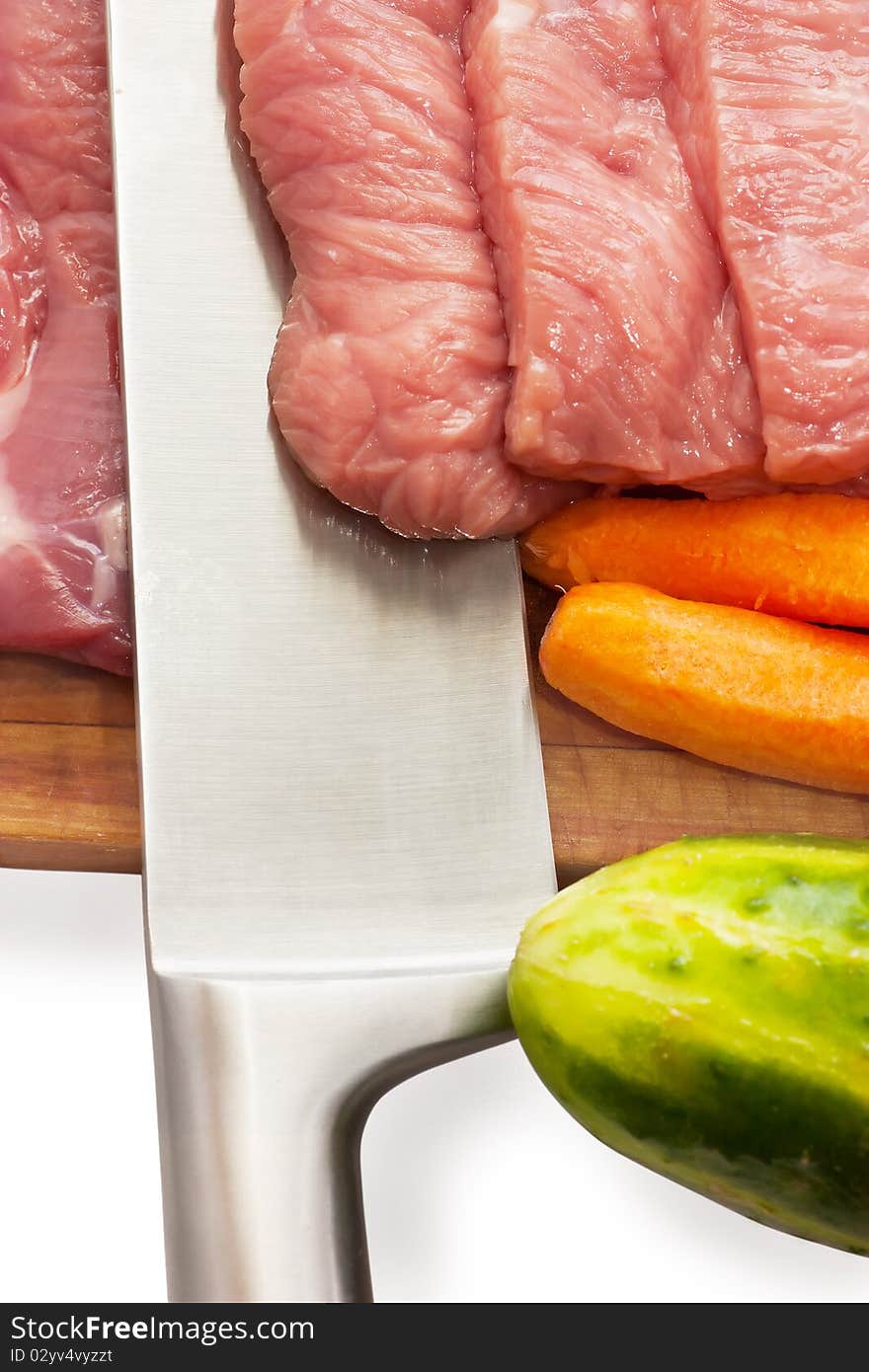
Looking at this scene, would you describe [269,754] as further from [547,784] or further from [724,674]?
[724,674]

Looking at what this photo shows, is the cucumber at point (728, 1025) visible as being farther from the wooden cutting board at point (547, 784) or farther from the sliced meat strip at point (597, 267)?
the sliced meat strip at point (597, 267)

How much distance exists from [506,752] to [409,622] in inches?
8.7

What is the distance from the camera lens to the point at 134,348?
1593 millimetres

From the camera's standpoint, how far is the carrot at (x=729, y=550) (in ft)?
5.28

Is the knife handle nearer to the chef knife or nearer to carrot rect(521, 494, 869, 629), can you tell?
the chef knife

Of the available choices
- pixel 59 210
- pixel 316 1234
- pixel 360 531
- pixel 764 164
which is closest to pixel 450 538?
pixel 360 531

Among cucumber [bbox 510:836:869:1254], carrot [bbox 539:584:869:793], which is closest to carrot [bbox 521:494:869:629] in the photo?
carrot [bbox 539:584:869:793]

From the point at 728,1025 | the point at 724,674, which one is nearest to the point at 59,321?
the point at 724,674

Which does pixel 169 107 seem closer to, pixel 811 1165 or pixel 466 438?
pixel 466 438

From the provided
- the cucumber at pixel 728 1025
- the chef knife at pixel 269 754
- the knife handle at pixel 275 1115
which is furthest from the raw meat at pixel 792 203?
the knife handle at pixel 275 1115

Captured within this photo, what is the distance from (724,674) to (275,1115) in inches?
31.8

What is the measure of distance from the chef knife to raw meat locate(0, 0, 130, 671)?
15 centimetres

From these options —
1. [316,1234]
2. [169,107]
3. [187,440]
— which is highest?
[169,107]

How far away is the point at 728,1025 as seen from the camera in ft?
4.09
